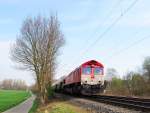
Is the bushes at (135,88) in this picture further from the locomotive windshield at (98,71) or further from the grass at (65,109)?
the grass at (65,109)

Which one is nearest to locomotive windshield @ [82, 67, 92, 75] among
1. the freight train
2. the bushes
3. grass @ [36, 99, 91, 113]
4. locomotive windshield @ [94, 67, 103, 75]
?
the freight train

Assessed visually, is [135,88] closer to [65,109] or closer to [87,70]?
[87,70]

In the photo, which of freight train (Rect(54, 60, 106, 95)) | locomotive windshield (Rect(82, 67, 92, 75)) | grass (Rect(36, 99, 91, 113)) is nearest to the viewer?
grass (Rect(36, 99, 91, 113))

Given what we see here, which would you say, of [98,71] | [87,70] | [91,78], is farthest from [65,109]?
[98,71]

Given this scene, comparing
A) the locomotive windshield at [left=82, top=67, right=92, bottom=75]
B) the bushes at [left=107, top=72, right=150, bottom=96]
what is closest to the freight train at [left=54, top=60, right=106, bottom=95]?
the locomotive windshield at [left=82, top=67, right=92, bottom=75]

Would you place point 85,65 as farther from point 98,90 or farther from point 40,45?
point 40,45

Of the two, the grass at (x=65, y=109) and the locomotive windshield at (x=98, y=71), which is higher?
the locomotive windshield at (x=98, y=71)

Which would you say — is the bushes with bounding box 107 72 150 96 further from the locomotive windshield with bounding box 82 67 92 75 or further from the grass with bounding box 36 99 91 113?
the grass with bounding box 36 99 91 113

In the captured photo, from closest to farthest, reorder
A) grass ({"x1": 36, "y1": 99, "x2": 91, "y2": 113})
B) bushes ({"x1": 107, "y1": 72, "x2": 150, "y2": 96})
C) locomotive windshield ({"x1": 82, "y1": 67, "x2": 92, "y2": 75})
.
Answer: grass ({"x1": 36, "y1": 99, "x2": 91, "y2": 113}) → locomotive windshield ({"x1": 82, "y1": 67, "x2": 92, "y2": 75}) → bushes ({"x1": 107, "y1": 72, "x2": 150, "y2": 96})

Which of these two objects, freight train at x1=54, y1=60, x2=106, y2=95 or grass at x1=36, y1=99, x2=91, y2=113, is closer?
grass at x1=36, y1=99, x2=91, y2=113

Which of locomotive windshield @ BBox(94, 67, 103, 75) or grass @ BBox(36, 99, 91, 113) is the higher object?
locomotive windshield @ BBox(94, 67, 103, 75)

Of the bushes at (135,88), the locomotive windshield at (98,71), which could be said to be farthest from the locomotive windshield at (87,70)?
the bushes at (135,88)

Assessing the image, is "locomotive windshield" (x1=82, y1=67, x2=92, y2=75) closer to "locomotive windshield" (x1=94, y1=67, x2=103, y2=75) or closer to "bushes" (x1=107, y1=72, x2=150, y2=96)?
"locomotive windshield" (x1=94, y1=67, x2=103, y2=75)

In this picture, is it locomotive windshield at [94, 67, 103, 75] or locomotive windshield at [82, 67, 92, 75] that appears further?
locomotive windshield at [94, 67, 103, 75]
